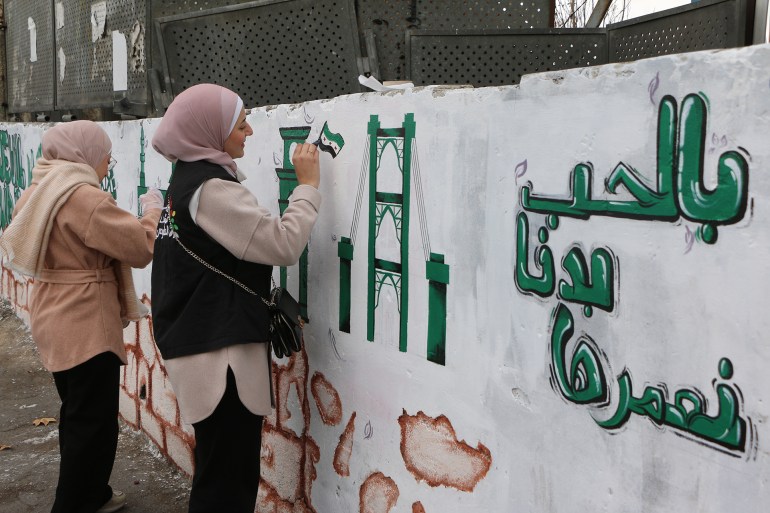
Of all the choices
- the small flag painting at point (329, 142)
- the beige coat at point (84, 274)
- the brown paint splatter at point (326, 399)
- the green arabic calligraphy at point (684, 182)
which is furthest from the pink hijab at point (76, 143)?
the green arabic calligraphy at point (684, 182)

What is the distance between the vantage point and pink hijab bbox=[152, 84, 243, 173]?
2.63 metres

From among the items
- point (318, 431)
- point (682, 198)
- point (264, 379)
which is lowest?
point (318, 431)

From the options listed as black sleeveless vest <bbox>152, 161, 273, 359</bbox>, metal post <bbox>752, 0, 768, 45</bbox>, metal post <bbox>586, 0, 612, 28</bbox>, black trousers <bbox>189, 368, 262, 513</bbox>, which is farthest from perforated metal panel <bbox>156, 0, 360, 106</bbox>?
black trousers <bbox>189, 368, 262, 513</bbox>

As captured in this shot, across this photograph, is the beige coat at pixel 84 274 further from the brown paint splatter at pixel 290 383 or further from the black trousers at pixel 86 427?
the brown paint splatter at pixel 290 383

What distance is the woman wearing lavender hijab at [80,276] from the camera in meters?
3.35

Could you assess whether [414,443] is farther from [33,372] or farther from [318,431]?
[33,372]

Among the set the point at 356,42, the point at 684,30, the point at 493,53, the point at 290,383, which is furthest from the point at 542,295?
the point at 356,42

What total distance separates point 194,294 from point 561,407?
123 centimetres

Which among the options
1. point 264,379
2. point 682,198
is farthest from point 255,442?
point 682,198

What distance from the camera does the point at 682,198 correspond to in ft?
5.58

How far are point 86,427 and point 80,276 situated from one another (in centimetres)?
63

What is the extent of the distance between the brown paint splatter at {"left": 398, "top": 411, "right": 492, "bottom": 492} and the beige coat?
141 cm

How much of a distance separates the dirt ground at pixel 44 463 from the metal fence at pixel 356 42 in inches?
78.6

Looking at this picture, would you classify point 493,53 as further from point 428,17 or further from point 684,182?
point 684,182
